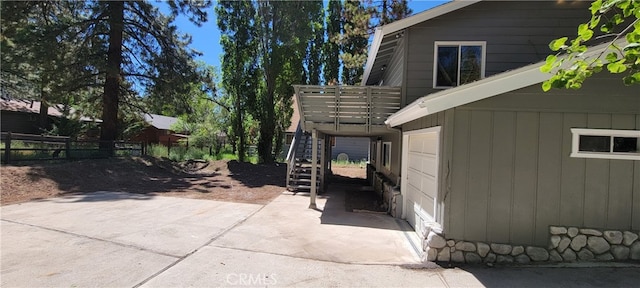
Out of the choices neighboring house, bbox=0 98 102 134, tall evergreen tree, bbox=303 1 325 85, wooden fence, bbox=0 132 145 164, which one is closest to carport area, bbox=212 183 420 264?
wooden fence, bbox=0 132 145 164

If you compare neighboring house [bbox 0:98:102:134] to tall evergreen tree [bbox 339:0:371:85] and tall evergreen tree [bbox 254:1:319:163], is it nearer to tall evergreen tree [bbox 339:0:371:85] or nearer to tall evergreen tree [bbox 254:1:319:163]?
tall evergreen tree [bbox 254:1:319:163]

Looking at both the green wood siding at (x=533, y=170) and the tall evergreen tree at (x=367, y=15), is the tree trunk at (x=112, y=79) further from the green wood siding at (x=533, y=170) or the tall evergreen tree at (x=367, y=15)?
the green wood siding at (x=533, y=170)

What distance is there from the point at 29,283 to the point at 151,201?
549cm

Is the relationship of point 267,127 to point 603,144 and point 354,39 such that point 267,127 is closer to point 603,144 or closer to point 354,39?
point 354,39

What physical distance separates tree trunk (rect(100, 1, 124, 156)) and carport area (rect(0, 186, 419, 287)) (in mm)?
8266

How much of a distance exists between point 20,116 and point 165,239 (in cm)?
2783

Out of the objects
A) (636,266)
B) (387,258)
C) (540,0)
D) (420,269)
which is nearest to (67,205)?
(387,258)

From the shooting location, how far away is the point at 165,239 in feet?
18.1

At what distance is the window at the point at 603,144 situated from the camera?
4566mm

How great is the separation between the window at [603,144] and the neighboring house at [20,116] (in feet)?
92.2

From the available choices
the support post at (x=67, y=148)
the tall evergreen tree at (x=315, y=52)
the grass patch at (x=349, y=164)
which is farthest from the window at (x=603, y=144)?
the grass patch at (x=349, y=164)

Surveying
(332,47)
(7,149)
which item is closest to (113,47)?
(7,149)

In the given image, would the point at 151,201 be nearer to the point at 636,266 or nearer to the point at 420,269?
the point at 420,269

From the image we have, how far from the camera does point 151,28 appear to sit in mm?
16953
